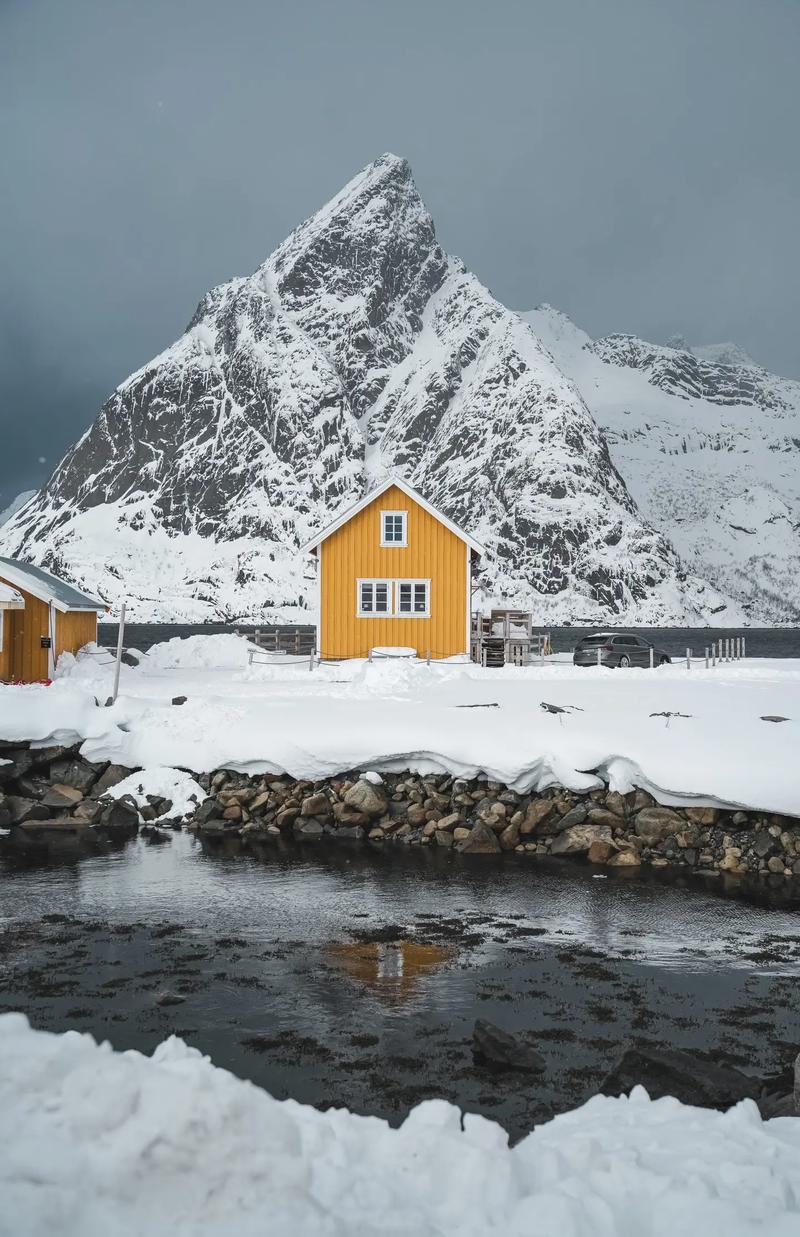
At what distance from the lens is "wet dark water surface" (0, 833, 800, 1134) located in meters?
8.80

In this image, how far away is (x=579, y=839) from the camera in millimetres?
18516

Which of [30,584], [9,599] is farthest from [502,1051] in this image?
[30,584]

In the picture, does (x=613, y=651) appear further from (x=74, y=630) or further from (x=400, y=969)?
(x=400, y=969)

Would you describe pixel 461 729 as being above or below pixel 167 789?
above

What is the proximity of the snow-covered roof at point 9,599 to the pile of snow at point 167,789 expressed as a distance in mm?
11804

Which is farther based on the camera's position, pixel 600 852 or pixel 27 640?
pixel 27 640

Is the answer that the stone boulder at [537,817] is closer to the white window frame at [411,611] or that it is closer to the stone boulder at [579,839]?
the stone boulder at [579,839]

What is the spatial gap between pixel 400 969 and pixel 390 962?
327 millimetres

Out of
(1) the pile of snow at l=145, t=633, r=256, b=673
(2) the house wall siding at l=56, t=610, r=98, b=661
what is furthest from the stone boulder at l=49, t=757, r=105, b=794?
(1) the pile of snow at l=145, t=633, r=256, b=673

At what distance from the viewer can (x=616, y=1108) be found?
6.64 meters

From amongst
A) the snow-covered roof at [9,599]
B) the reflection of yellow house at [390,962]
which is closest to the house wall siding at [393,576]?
the snow-covered roof at [9,599]

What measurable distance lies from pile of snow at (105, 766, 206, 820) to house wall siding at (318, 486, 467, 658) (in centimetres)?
1551

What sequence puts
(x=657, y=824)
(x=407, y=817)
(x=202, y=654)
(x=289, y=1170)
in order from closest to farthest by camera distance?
(x=289, y=1170), (x=657, y=824), (x=407, y=817), (x=202, y=654)

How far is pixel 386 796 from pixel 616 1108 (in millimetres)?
14111
